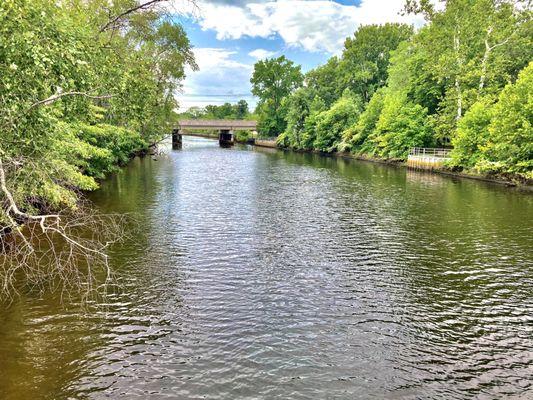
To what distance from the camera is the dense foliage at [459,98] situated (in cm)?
3344

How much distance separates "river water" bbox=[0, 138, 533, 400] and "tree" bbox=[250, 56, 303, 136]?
8667 centimetres

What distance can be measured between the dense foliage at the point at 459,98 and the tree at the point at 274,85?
Result: 1338 inches

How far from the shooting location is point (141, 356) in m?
9.02

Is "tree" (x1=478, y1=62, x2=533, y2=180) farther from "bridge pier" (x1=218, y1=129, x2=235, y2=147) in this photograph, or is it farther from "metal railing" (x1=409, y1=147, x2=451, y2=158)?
"bridge pier" (x1=218, y1=129, x2=235, y2=147)

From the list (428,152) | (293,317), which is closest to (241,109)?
(428,152)

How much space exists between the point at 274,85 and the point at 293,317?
328ft

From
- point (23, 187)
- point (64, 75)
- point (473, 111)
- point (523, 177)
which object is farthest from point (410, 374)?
point (473, 111)

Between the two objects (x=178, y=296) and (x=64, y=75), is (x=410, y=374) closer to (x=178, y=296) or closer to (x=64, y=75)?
(x=178, y=296)

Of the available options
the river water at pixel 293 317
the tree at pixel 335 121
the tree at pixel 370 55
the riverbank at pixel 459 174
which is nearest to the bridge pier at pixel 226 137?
the tree at pixel 370 55

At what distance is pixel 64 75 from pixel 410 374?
9.92 metres

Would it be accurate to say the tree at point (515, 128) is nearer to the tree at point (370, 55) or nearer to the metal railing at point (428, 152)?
the metal railing at point (428, 152)

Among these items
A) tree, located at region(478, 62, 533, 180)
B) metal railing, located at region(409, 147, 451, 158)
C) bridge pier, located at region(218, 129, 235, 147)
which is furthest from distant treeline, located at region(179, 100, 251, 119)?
tree, located at region(478, 62, 533, 180)

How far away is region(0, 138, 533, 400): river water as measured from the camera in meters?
8.19

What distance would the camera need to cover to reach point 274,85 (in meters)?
105
